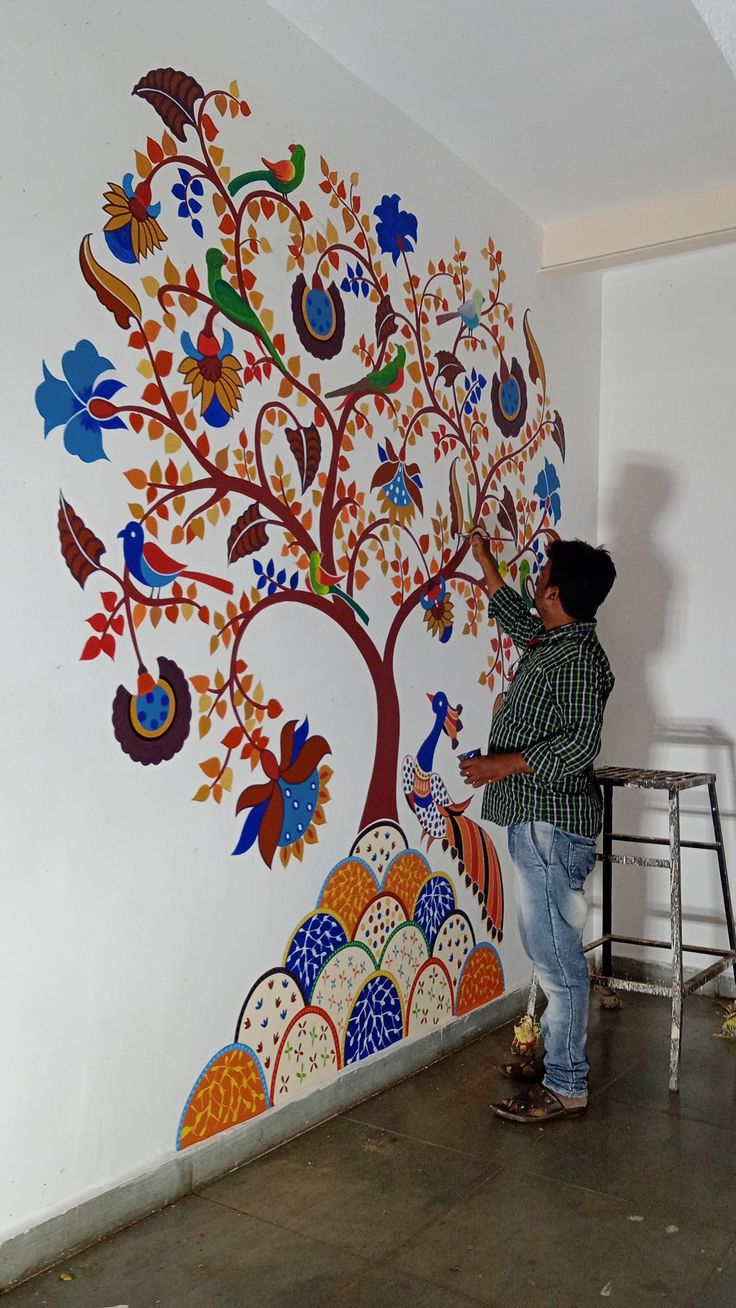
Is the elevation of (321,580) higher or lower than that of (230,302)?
lower

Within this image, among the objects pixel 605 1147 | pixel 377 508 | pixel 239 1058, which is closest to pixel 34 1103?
pixel 239 1058

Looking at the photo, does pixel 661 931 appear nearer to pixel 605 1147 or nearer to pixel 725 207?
pixel 605 1147

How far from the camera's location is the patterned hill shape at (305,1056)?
2832 millimetres

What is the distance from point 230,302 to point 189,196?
0.83ft

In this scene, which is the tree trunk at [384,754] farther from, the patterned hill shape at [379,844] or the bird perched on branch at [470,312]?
the bird perched on branch at [470,312]

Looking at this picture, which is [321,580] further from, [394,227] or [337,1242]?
[337,1242]

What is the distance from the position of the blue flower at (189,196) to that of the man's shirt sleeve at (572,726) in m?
1.48

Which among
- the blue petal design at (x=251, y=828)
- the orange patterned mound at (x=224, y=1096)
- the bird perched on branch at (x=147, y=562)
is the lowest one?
the orange patterned mound at (x=224, y=1096)

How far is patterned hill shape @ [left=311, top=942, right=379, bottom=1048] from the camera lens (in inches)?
117

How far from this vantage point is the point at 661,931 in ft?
13.9

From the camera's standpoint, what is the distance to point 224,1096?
2660mm

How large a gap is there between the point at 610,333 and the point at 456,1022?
273 cm

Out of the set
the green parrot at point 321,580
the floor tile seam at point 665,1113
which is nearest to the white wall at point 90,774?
the green parrot at point 321,580

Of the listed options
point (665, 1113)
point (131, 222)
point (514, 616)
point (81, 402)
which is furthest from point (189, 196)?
point (665, 1113)
